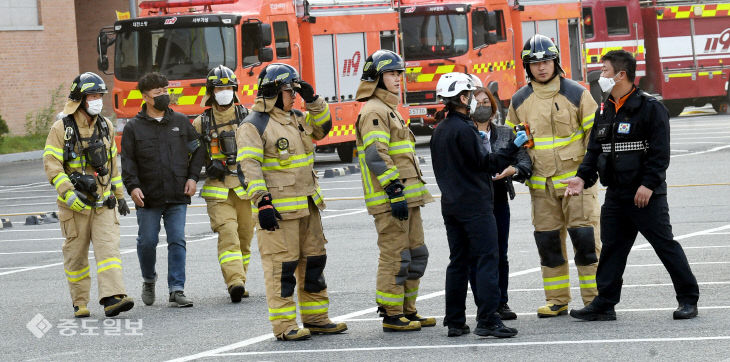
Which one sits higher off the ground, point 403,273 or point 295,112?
point 295,112

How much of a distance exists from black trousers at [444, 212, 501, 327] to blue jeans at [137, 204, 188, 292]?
112 inches

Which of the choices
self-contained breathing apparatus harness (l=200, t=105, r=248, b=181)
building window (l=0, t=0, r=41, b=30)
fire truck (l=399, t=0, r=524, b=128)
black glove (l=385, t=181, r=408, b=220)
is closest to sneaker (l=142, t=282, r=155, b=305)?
self-contained breathing apparatus harness (l=200, t=105, r=248, b=181)

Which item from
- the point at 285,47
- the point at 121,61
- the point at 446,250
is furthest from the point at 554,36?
the point at 446,250

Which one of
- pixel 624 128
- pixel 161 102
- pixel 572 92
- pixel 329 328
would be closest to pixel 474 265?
pixel 329 328

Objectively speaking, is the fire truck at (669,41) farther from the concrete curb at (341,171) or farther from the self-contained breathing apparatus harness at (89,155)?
the self-contained breathing apparatus harness at (89,155)

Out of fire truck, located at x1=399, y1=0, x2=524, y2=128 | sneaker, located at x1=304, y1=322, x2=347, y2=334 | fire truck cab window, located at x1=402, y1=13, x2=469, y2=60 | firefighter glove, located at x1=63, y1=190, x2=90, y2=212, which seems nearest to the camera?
sneaker, located at x1=304, y1=322, x2=347, y2=334

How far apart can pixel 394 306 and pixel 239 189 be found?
7.95 ft

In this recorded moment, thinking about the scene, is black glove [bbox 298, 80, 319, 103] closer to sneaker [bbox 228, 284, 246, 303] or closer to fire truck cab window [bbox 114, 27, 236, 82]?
sneaker [bbox 228, 284, 246, 303]

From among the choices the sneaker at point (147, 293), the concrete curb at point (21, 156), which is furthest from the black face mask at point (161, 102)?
the concrete curb at point (21, 156)

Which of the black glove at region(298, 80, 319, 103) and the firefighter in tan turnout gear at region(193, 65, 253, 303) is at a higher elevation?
the black glove at region(298, 80, 319, 103)

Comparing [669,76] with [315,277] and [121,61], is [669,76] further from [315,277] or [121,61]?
[315,277]

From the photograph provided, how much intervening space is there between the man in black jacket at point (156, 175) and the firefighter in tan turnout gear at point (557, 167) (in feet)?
10.1

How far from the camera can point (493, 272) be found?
867 cm

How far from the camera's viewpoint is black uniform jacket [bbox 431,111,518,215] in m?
8.66
